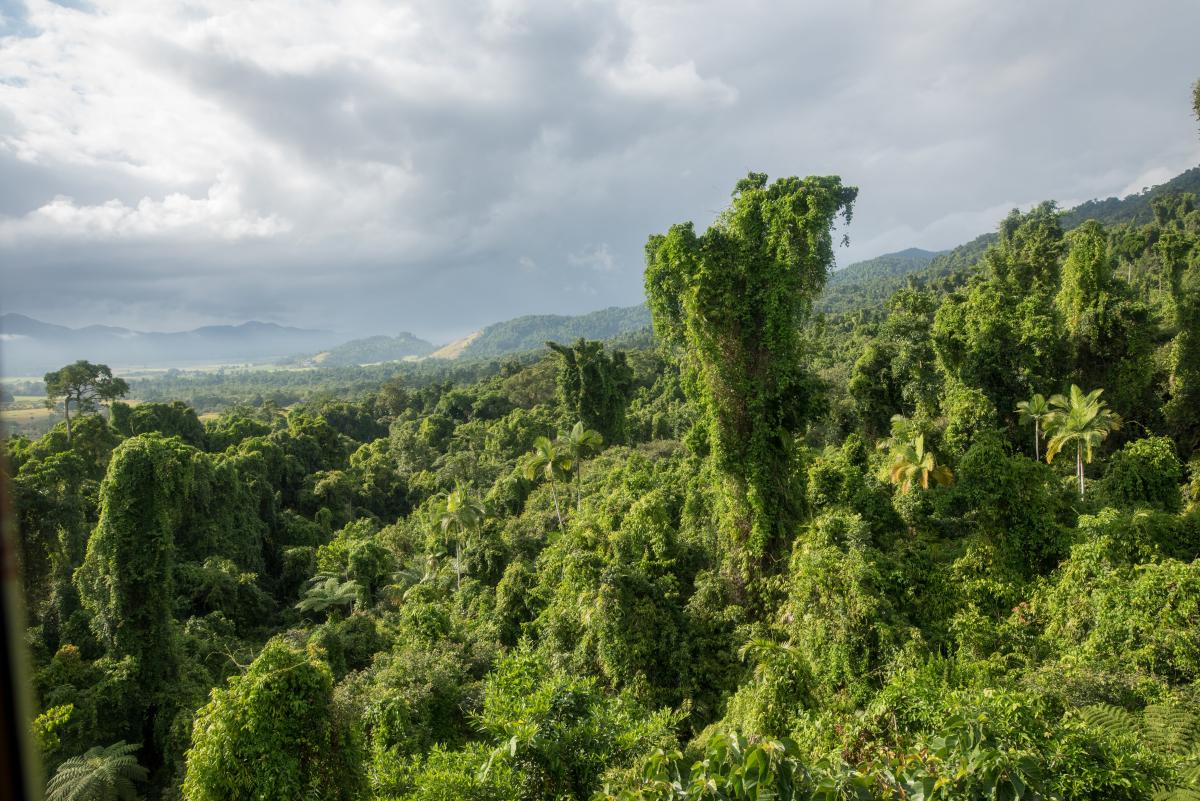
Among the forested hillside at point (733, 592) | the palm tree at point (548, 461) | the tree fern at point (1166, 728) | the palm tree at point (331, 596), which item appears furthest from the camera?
the palm tree at point (548, 461)

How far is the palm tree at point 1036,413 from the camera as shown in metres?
20.2

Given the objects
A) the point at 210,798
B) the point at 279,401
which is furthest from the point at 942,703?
the point at 279,401

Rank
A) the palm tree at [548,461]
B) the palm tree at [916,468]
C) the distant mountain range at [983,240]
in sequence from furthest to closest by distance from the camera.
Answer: the distant mountain range at [983,240]
the palm tree at [548,461]
the palm tree at [916,468]

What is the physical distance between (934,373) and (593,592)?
20.2 metres

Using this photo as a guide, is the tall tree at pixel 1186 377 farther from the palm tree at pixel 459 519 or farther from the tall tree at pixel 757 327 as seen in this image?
the palm tree at pixel 459 519

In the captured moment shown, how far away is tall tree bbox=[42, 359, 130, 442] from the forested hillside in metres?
6.18

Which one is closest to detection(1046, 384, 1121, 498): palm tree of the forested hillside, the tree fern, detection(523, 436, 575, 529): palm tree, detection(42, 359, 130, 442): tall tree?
the forested hillside

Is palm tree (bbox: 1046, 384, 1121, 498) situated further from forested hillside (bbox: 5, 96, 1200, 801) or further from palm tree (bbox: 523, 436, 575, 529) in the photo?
palm tree (bbox: 523, 436, 575, 529)

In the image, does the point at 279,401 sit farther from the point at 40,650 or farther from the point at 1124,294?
the point at 1124,294

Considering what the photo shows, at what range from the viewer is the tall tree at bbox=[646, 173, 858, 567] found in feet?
48.5

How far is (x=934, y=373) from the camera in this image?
1020 inches

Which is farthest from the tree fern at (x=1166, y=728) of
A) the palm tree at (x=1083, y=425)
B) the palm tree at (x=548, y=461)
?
the palm tree at (x=548, y=461)

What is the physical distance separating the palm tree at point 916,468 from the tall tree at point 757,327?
4.75m

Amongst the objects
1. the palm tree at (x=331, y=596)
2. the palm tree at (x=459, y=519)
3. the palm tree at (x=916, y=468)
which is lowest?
the palm tree at (x=331, y=596)
